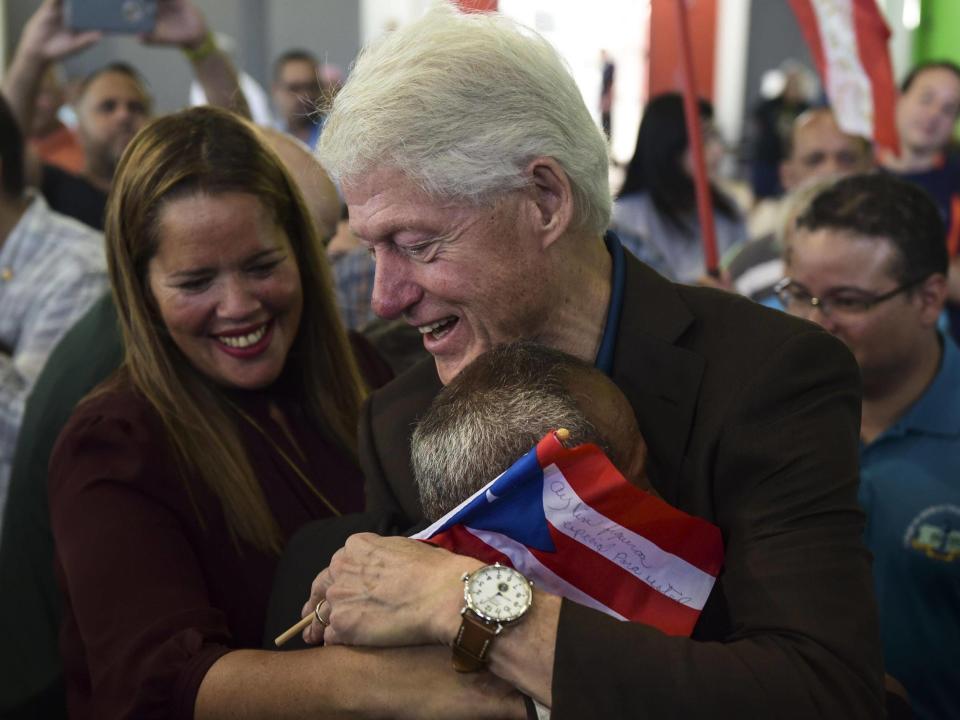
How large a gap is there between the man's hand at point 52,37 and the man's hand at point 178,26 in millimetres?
295

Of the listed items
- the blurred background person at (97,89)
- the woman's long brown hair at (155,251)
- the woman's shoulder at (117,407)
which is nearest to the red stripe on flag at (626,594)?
the woman's long brown hair at (155,251)

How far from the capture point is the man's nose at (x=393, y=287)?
1.81 meters

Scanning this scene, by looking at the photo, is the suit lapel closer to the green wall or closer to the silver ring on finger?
the silver ring on finger

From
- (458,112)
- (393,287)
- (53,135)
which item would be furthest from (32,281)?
A: (53,135)

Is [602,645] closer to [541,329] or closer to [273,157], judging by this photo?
[541,329]

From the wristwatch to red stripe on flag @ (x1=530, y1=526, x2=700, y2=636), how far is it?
8 centimetres

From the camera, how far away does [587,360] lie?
73.9 inches

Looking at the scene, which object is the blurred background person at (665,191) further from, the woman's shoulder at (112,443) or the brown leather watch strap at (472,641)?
the brown leather watch strap at (472,641)

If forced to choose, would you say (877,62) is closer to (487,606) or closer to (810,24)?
(810,24)

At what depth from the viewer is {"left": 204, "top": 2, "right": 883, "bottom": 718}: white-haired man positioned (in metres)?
1.49

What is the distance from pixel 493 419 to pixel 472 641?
0.93 ft

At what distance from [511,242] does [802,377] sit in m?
0.46

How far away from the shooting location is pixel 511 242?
70.4 inches

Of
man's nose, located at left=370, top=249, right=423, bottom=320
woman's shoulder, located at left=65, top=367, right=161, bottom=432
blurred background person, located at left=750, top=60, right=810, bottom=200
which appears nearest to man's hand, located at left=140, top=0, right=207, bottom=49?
woman's shoulder, located at left=65, top=367, right=161, bottom=432
